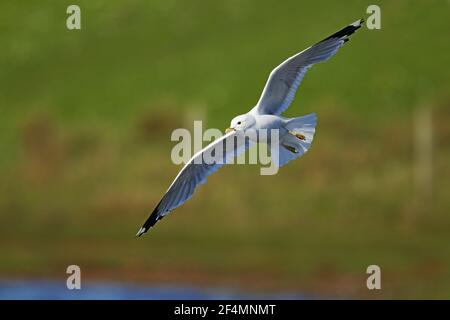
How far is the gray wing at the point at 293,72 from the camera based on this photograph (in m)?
6.62

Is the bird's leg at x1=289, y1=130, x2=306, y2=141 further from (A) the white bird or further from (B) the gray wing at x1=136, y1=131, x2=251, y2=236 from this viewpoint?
(B) the gray wing at x1=136, y1=131, x2=251, y2=236

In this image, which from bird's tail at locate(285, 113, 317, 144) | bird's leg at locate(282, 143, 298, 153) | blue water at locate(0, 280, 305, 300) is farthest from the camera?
blue water at locate(0, 280, 305, 300)

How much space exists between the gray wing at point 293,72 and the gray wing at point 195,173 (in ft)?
1.04

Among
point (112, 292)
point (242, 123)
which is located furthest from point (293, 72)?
point (112, 292)

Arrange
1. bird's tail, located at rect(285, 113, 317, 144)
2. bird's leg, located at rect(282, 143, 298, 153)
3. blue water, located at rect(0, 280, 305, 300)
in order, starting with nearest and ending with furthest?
1. bird's tail, located at rect(285, 113, 317, 144)
2. bird's leg, located at rect(282, 143, 298, 153)
3. blue water, located at rect(0, 280, 305, 300)

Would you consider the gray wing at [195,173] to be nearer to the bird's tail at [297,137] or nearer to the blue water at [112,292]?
the bird's tail at [297,137]

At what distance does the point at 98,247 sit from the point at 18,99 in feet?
14.0

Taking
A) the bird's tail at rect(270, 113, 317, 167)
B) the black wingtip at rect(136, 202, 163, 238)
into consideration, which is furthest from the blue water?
the bird's tail at rect(270, 113, 317, 167)

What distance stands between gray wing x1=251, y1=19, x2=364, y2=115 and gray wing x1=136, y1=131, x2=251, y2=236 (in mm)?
318

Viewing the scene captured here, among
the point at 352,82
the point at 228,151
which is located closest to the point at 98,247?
the point at 352,82

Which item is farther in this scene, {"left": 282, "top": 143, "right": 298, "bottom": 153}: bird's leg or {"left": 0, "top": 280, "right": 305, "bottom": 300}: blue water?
{"left": 0, "top": 280, "right": 305, "bottom": 300}: blue water

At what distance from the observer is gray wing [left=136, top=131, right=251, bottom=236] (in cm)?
684

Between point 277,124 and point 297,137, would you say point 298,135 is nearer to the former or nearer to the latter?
point 297,137

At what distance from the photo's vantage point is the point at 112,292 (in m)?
13.7
